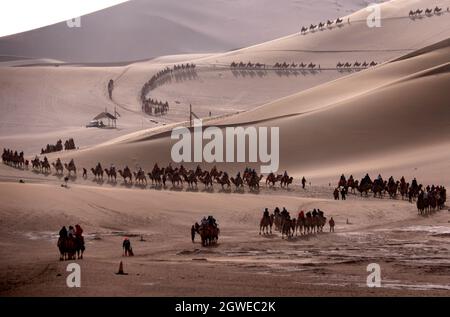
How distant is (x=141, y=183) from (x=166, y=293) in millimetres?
23513

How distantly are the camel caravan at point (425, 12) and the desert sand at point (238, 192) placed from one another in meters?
12.5

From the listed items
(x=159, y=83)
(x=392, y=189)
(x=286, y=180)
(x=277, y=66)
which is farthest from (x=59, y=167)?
(x=277, y=66)

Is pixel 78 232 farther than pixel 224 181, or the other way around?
pixel 224 181

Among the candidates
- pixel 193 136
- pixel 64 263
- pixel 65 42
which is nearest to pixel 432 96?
pixel 193 136

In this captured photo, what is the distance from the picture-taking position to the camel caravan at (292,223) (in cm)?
2709

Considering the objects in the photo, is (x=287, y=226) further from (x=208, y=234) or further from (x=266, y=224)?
(x=208, y=234)

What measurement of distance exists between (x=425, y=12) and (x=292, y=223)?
303 ft

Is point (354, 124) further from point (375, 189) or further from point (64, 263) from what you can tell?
point (64, 263)

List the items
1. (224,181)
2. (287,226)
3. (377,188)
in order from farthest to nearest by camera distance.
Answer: (224,181), (377,188), (287,226)

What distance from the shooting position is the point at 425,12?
114188 millimetres

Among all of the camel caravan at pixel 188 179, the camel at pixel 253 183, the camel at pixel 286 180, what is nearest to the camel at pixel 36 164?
the camel caravan at pixel 188 179

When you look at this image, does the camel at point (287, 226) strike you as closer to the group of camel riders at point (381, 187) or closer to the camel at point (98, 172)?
the group of camel riders at point (381, 187)

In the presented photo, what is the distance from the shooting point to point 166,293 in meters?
15.9

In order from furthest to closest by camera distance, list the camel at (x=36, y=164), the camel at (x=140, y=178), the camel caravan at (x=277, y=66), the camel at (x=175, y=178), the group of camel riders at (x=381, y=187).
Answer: the camel caravan at (x=277, y=66), the camel at (x=36, y=164), the camel at (x=140, y=178), the camel at (x=175, y=178), the group of camel riders at (x=381, y=187)
